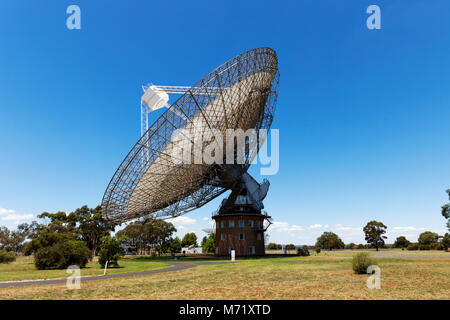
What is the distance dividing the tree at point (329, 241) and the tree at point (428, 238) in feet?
94.9

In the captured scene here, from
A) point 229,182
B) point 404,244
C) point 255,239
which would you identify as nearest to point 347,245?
point 404,244

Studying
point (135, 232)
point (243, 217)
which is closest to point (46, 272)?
point (243, 217)

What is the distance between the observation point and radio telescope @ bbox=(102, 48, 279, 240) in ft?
82.9

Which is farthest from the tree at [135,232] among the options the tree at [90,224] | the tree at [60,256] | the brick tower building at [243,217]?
the tree at [60,256]

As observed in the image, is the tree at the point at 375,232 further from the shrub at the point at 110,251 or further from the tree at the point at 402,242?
the shrub at the point at 110,251

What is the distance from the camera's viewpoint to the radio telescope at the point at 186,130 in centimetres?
2527

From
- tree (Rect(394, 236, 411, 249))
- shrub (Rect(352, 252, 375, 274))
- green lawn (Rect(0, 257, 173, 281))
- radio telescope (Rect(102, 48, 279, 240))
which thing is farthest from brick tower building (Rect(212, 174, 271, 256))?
tree (Rect(394, 236, 411, 249))

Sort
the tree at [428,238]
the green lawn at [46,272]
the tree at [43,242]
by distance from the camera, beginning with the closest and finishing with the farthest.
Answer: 1. the green lawn at [46,272]
2. the tree at [43,242]
3. the tree at [428,238]

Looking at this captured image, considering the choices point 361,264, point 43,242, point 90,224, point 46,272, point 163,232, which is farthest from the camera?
point 163,232

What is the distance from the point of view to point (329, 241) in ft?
367

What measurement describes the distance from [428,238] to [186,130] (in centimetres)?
9641

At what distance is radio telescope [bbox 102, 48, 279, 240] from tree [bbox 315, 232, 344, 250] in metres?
88.4

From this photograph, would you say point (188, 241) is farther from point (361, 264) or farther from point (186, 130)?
point (361, 264)

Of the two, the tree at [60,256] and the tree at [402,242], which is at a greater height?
the tree at [60,256]
